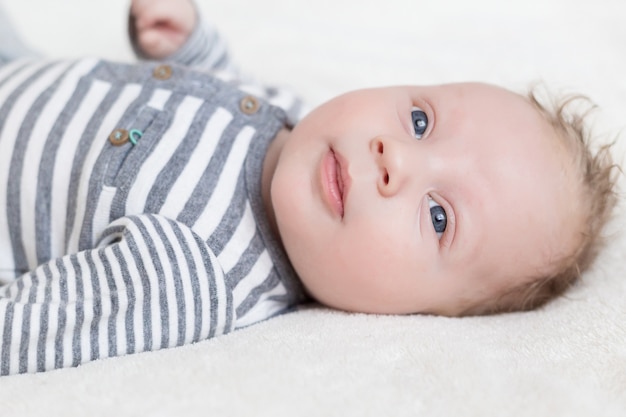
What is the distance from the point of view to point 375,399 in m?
0.80

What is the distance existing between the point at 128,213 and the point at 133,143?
0.38 feet

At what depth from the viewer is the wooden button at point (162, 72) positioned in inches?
49.9

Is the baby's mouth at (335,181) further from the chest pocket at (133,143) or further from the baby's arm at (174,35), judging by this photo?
the baby's arm at (174,35)

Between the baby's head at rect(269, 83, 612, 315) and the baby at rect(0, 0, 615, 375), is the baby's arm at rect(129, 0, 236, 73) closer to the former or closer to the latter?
the baby at rect(0, 0, 615, 375)

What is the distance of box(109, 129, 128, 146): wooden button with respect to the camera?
114 centimetres

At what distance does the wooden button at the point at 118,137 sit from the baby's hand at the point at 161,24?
0.38 metres

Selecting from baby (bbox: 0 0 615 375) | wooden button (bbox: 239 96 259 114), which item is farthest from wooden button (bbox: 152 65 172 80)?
wooden button (bbox: 239 96 259 114)

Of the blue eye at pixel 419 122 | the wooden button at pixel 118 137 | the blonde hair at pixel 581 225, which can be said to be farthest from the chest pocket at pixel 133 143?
the blonde hair at pixel 581 225

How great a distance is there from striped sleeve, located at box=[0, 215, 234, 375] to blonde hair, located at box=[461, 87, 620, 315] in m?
0.44

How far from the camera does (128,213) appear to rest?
3.65 ft

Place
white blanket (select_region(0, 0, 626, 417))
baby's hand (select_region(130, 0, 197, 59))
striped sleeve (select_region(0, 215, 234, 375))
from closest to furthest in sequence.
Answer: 1. white blanket (select_region(0, 0, 626, 417))
2. striped sleeve (select_region(0, 215, 234, 375))
3. baby's hand (select_region(130, 0, 197, 59))

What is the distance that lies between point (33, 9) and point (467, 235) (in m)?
1.29

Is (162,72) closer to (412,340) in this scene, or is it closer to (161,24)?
(161,24)

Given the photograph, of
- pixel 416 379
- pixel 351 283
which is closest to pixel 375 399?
pixel 416 379
